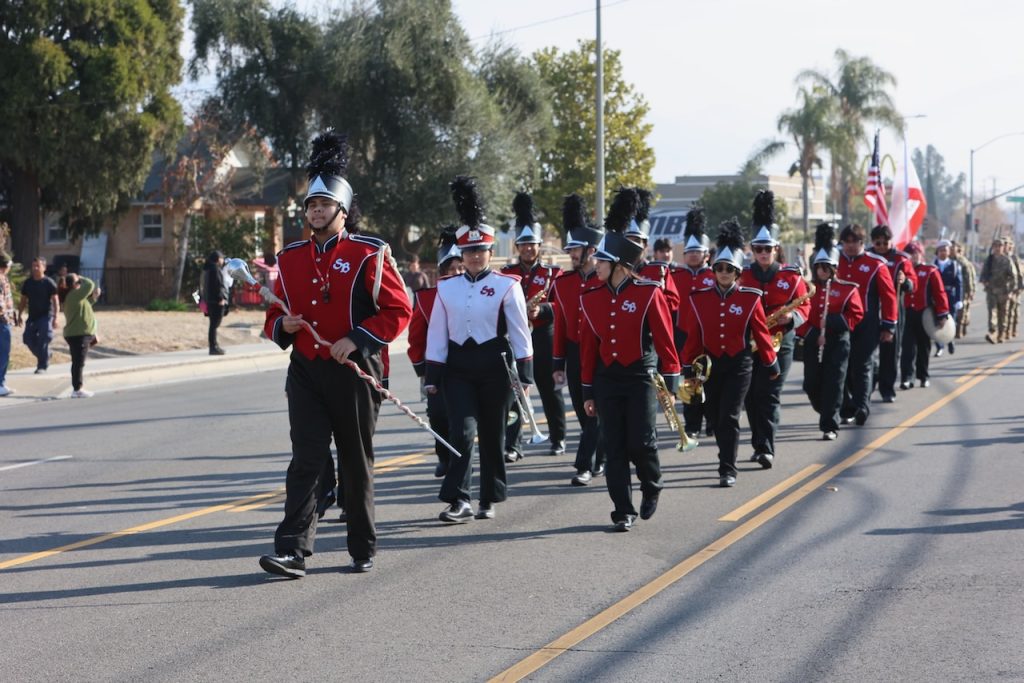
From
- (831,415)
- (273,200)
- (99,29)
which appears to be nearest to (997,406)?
(831,415)

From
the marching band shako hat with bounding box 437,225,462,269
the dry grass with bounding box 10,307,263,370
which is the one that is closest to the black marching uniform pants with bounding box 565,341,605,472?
the marching band shako hat with bounding box 437,225,462,269

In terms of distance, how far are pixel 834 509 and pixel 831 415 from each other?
3725 mm

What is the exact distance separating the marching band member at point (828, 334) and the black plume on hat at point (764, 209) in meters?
1.04

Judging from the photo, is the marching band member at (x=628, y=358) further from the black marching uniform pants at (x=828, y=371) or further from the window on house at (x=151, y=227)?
the window on house at (x=151, y=227)

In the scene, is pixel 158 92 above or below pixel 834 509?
above

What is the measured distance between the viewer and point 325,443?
24.9 feet

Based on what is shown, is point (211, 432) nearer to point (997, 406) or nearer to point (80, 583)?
point (80, 583)

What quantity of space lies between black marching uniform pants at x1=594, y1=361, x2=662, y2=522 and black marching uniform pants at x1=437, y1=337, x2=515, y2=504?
67 centimetres

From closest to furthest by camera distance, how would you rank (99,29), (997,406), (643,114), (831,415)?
(831,415)
(997,406)
(99,29)
(643,114)

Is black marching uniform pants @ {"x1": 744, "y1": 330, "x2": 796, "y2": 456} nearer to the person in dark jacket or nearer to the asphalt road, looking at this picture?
the asphalt road

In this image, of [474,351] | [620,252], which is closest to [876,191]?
[620,252]

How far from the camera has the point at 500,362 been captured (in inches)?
355

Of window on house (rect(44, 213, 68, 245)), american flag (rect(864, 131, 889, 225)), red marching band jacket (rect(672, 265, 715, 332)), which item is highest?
window on house (rect(44, 213, 68, 245))

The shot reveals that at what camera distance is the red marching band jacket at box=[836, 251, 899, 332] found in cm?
1392
